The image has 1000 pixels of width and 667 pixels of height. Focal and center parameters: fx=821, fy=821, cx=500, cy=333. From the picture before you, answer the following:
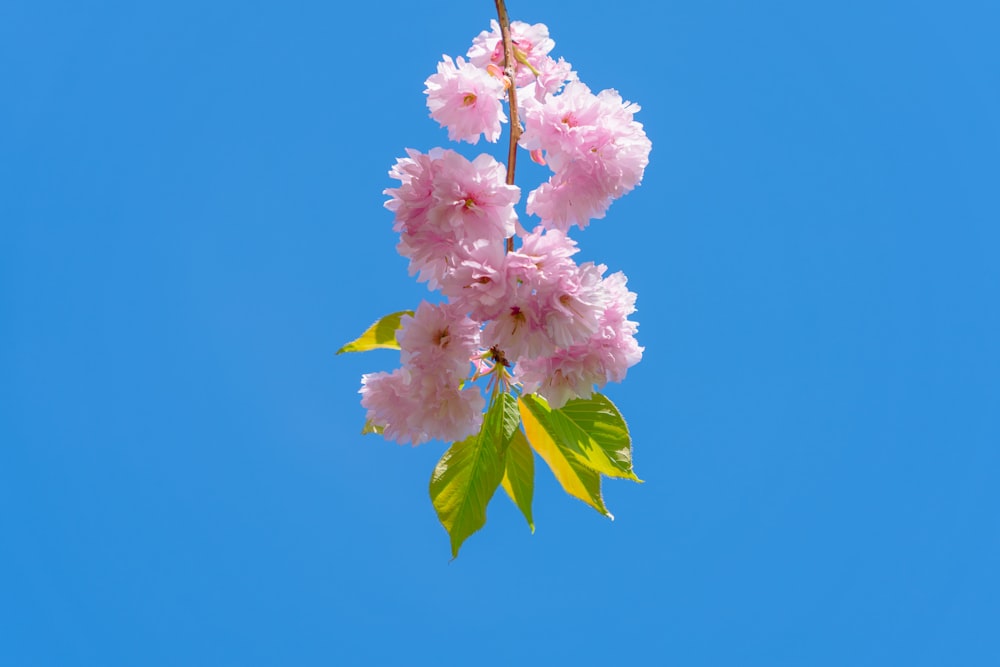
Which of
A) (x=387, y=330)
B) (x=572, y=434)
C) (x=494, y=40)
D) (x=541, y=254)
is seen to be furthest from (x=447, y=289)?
(x=494, y=40)

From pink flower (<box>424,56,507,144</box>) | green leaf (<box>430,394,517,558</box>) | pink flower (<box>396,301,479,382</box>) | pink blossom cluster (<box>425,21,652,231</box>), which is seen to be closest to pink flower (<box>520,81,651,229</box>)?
pink blossom cluster (<box>425,21,652,231</box>)

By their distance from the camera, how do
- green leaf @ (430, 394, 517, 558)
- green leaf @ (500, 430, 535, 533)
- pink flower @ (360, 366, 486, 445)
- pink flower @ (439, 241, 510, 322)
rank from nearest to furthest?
pink flower @ (439, 241, 510, 322), pink flower @ (360, 366, 486, 445), green leaf @ (430, 394, 517, 558), green leaf @ (500, 430, 535, 533)

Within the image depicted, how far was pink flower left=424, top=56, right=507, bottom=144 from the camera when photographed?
1.44 metres

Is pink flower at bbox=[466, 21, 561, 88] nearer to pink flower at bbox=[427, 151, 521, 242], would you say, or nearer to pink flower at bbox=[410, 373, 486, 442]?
pink flower at bbox=[427, 151, 521, 242]

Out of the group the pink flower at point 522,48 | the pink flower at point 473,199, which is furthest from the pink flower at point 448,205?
the pink flower at point 522,48

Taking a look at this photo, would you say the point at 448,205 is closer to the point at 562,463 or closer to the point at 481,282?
the point at 481,282

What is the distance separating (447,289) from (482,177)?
18 cm

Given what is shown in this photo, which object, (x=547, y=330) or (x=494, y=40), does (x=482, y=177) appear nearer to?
(x=547, y=330)

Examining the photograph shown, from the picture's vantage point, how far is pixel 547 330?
1192mm

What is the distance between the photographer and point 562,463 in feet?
5.03

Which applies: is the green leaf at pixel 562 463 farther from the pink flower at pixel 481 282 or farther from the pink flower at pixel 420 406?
the pink flower at pixel 481 282

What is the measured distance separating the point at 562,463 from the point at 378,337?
0.41 metres

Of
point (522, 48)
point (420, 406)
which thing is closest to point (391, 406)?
point (420, 406)

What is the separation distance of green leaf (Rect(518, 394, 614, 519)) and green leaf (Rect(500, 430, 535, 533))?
0.03 meters
